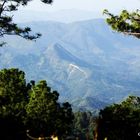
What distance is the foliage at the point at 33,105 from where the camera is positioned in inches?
2640

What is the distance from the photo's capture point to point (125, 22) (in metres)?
32.8

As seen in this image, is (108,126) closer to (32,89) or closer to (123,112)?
(123,112)

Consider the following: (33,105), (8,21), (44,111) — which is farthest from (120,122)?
(8,21)

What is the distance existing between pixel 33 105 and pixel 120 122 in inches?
544

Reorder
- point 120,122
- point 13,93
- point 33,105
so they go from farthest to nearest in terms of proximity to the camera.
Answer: point 120,122, point 13,93, point 33,105

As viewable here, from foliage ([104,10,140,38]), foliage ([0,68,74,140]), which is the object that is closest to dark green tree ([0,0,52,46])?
foliage ([104,10,140,38])

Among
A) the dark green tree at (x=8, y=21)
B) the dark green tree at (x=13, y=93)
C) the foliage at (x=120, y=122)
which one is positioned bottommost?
the foliage at (x=120, y=122)

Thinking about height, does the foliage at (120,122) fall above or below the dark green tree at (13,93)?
below

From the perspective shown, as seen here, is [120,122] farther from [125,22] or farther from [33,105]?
[125,22]

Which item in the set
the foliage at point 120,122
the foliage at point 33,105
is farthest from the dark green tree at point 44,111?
the foliage at point 120,122

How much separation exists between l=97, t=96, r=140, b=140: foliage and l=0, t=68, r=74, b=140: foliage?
5.98 meters

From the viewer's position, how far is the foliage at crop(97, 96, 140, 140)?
6881 cm

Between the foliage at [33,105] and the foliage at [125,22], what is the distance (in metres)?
32.9

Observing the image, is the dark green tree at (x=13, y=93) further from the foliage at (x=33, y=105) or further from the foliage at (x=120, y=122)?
the foliage at (x=120, y=122)
